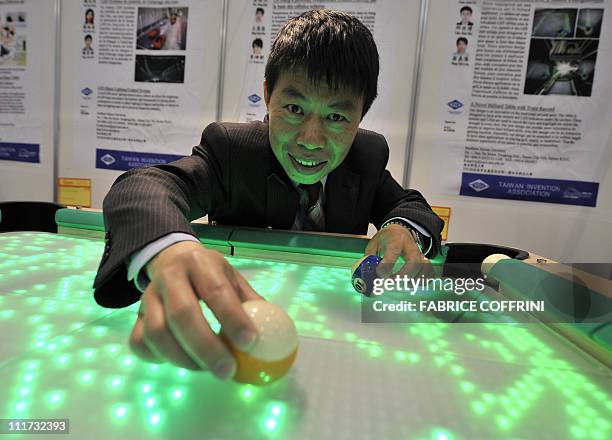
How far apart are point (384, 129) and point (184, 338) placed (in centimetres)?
187

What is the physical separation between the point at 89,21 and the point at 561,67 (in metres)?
2.52

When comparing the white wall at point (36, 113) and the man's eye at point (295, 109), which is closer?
the man's eye at point (295, 109)

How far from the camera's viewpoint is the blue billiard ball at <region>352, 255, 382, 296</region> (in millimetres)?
694

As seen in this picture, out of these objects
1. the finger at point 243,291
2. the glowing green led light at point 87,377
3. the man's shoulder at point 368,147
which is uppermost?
the man's shoulder at point 368,147

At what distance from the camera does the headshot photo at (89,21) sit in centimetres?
227

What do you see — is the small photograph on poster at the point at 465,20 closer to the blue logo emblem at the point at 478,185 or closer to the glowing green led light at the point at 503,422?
the blue logo emblem at the point at 478,185

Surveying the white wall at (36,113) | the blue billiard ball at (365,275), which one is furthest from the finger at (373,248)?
the white wall at (36,113)

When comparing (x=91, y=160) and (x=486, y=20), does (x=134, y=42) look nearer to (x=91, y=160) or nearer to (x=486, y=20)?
(x=91, y=160)

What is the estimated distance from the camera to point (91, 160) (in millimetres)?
2387

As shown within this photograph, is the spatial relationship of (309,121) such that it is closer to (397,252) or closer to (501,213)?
(397,252)

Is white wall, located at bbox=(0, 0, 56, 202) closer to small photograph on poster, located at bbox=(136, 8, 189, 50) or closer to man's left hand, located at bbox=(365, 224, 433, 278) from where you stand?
small photograph on poster, located at bbox=(136, 8, 189, 50)

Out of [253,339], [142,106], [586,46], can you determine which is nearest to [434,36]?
[586,46]

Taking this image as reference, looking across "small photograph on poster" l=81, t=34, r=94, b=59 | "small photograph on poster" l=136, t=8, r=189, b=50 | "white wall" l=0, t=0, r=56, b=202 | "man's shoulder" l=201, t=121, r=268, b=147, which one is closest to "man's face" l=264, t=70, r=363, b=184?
"man's shoulder" l=201, t=121, r=268, b=147

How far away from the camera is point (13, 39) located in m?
2.40
